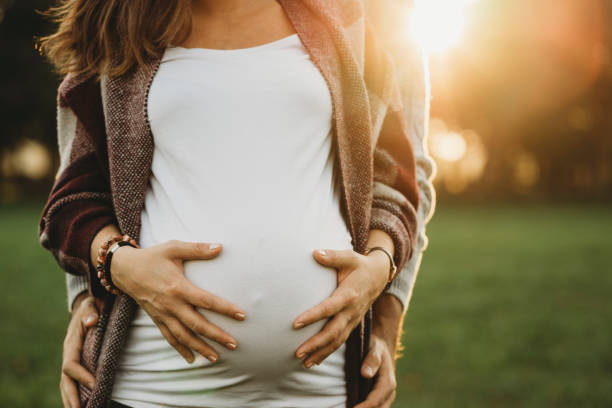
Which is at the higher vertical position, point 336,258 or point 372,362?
point 336,258

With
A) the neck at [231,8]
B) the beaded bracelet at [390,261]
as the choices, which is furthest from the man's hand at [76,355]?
the neck at [231,8]

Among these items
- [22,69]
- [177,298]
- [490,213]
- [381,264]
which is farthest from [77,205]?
[22,69]

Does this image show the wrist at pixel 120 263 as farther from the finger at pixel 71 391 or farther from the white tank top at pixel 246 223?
the finger at pixel 71 391

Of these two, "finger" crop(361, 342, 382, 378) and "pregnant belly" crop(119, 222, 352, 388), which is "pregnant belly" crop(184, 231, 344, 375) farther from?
"finger" crop(361, 342, 382, 378)

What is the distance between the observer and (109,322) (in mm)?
1399

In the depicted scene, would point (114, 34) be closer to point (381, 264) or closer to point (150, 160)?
point (150, 160)

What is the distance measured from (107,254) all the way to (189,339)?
305 millimetres

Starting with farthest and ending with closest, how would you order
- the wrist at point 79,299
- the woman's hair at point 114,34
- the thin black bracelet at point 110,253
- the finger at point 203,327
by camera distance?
the wrist at point 79,299
the woman's hair at point 114,34
the thin black bracelet at point 110,253
the finger at point 203,327

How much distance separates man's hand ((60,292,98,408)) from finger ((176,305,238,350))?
34 cm

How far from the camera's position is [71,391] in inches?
56.1

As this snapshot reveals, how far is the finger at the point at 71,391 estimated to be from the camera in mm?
1408

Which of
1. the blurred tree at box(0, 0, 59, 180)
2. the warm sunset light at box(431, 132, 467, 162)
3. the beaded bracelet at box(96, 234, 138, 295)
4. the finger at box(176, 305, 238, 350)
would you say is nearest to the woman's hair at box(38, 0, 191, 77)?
the beaded bracelet at box(96, 234, 138, 295)

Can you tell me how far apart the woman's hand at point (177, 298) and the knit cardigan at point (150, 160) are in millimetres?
122

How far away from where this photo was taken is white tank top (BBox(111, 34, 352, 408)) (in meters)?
1.29
